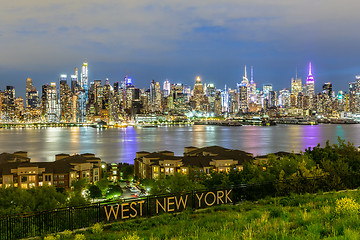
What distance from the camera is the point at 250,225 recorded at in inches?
242

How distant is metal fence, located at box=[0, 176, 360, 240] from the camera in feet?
25.7

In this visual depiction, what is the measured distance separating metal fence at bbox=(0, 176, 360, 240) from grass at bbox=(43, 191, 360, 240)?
0.40 m

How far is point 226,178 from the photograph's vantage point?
16750 mm

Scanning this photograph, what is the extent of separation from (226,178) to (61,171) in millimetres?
19671

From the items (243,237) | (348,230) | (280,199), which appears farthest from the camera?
(280,199)

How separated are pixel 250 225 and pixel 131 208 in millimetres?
3254

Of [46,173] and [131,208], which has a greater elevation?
[131,208]

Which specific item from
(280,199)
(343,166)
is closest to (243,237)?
(280,199)

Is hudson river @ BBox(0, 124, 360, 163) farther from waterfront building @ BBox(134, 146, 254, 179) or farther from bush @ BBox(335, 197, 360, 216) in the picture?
bush @ BBox(335, 197, 360, 216)

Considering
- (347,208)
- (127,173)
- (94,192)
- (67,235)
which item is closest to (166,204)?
(67,235)

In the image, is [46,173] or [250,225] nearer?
[250,225]

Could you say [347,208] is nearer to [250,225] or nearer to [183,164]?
[250,225]

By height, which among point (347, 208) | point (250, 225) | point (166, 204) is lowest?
point (166, 204)

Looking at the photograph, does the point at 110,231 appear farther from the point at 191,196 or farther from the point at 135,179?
the point at 135,179
